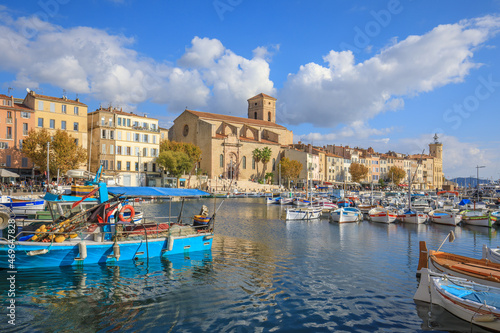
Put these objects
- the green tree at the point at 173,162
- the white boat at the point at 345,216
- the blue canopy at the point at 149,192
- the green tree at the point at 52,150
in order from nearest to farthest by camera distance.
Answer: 1. the blue canopy at the point at 149,192
2. the white boat at the point at 345,216
3. the green tree at the point at 52,150
4. the green tree at the point at 173,162

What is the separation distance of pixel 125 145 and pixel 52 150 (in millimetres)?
14003

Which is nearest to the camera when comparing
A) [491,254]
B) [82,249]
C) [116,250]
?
[82,249]

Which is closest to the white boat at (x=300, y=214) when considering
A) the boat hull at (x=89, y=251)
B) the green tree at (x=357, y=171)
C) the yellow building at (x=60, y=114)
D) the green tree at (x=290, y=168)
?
the boat hull at (x=89, y=251)

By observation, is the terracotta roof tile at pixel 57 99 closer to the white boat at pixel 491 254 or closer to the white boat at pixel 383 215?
the white boat at pixel 383 215

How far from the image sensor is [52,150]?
48781 mm

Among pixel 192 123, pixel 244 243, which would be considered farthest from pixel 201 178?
pixel 244 243

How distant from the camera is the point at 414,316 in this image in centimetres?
1048

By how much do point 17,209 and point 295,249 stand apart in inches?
885

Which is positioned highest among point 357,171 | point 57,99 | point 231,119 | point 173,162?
point 231,119

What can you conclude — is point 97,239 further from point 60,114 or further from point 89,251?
point 60,114

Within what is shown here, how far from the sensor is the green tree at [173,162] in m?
62.7

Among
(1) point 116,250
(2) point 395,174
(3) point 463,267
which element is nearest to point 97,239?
(1) point 116,250

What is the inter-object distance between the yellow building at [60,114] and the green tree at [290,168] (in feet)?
157

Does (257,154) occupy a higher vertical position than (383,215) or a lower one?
higher
